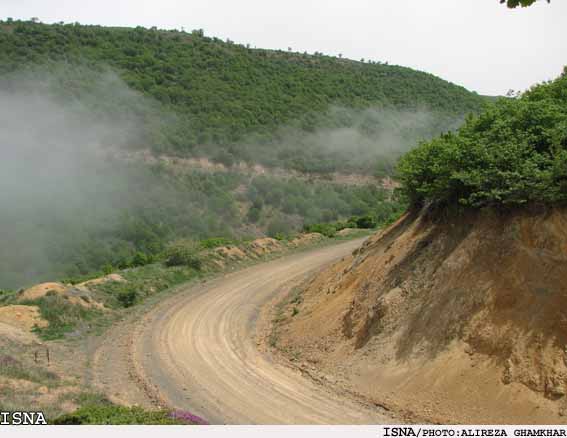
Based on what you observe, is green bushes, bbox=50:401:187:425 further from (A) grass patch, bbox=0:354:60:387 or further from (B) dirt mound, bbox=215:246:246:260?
(B) dirt mound, bbox=215:246:246:260

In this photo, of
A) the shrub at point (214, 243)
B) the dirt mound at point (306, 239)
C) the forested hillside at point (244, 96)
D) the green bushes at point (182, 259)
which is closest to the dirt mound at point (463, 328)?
the green bushes at point (182, 259)

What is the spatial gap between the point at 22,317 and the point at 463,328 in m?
18.0

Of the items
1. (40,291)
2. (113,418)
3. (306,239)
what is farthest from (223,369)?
(306,239)

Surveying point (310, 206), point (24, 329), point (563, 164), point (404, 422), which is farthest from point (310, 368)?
point (310, 206)

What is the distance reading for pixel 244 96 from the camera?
78.0 metres

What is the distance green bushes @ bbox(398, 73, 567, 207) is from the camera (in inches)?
575

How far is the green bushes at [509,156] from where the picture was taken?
47.9 ft

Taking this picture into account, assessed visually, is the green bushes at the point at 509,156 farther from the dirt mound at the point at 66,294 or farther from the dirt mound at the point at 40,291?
the dirt mound at the point at 40,291

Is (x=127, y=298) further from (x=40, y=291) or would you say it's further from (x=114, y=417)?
(x=114, y=417)

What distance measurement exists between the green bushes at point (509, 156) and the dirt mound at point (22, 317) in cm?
1671

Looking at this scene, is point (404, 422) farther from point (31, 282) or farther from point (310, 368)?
point (31, 282)

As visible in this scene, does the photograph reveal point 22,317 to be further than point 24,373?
Yes

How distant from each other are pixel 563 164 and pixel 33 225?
141ft

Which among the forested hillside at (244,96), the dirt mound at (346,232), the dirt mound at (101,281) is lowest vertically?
the dirt mound at (101,281)
